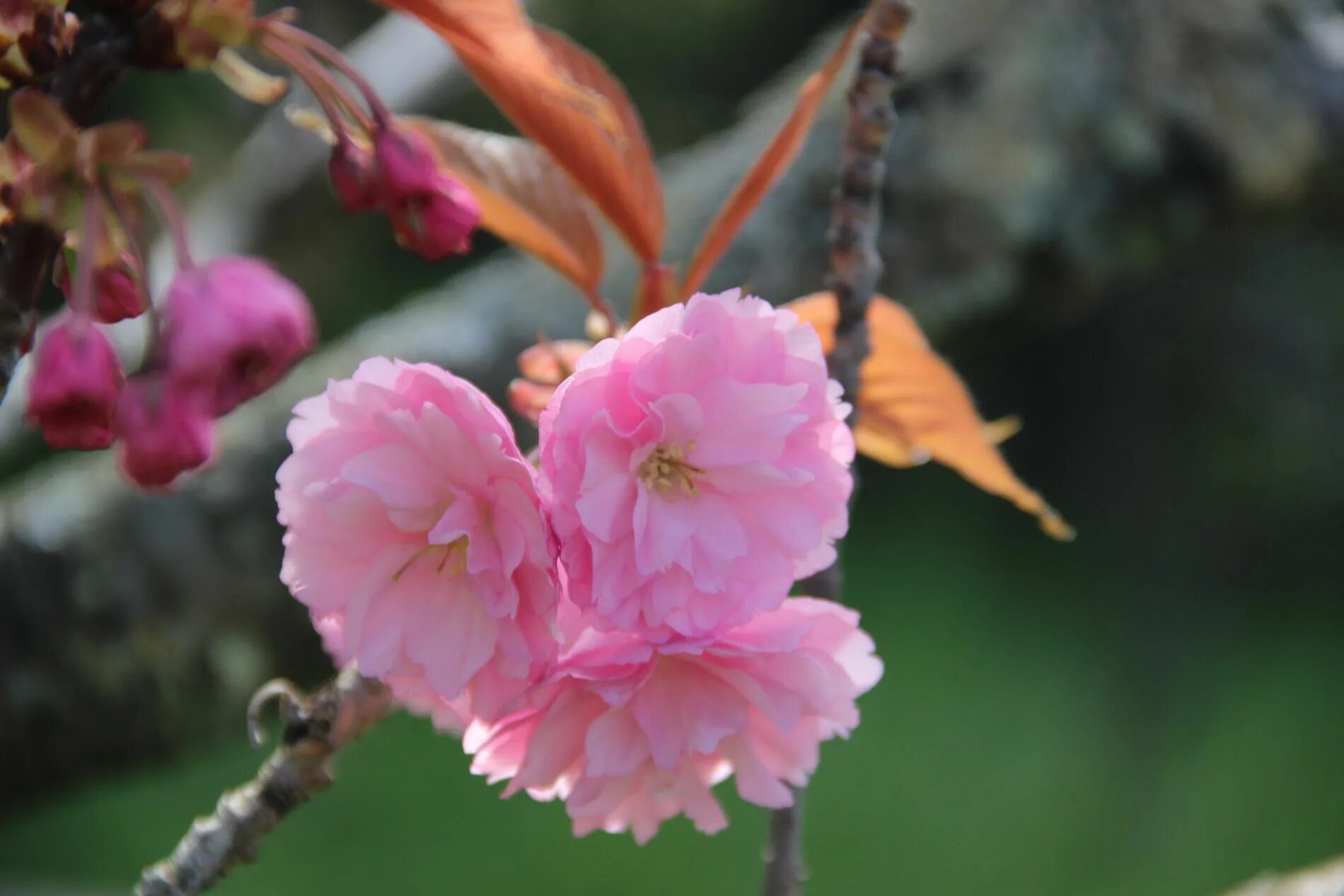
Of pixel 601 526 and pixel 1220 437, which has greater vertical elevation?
pixel 601 526

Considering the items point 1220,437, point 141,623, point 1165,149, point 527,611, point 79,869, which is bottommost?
point 79,869

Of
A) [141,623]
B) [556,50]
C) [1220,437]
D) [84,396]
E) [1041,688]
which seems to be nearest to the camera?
[84,396]

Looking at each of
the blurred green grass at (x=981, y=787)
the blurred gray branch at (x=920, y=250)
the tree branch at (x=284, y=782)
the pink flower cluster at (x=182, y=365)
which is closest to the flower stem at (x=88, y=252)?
the pink flower cluster at (x=182, y=365)

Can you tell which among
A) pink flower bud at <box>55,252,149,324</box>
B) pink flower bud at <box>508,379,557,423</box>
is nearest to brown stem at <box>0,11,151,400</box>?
pink flower bud at <box>55,252,149,324</box>

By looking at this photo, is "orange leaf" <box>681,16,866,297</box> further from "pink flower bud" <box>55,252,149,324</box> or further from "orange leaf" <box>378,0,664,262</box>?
"pink flower bud" <box>55,252,149,324</box>

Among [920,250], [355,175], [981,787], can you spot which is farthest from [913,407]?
[981,787]

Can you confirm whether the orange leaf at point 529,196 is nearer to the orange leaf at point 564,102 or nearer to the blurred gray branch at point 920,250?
the orange leaf at point 564,102

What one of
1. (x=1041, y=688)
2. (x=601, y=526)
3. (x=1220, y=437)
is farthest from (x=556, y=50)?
(x=1220, y=437)

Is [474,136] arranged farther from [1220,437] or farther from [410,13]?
[1220,437]

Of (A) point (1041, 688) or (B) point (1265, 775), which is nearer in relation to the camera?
(B) point (1265, 775)
